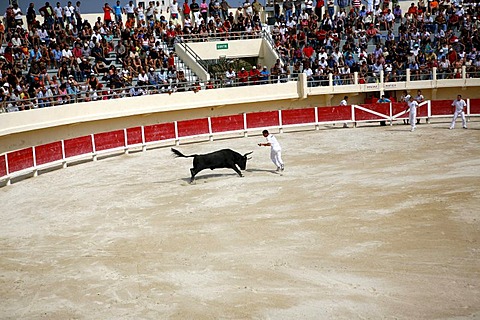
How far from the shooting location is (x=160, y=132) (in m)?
25.6

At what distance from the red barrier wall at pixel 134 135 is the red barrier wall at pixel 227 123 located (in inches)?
116

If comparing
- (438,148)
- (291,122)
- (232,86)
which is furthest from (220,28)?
(438,148)

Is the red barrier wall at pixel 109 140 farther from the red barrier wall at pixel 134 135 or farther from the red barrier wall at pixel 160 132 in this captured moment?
the red barrier wall at pixel 160 132

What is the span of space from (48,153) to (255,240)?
10968 millimetres

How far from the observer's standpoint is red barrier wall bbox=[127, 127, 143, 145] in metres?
24.7

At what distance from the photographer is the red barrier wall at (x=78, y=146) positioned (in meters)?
22.9

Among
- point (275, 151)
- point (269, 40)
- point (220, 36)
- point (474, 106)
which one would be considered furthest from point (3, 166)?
point (474, 106)

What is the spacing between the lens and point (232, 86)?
28.7 meters

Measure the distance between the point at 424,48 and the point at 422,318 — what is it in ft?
78.9

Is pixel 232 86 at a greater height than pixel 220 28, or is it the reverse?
pixel 220 28

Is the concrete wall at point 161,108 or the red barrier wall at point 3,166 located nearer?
the red barrier wall at point 3,166

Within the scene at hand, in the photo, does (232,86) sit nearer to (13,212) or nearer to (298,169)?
(298,169)

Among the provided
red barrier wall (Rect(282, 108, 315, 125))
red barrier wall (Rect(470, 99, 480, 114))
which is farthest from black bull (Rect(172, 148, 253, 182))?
red barrier wall (Rect(470, 99, 480, 114))

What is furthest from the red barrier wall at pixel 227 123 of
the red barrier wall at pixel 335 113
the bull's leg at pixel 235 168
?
the bull's leg at pixel 235 168
